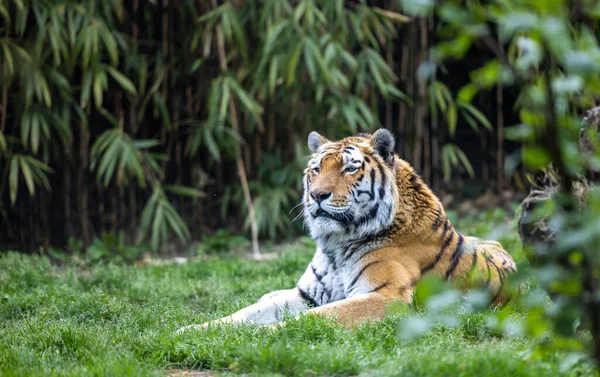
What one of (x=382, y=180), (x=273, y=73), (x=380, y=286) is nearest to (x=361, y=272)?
(x=380, y=286)

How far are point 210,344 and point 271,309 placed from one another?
3.43 feet

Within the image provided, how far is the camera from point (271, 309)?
468 centimetres

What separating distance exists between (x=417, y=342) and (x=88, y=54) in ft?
16.3

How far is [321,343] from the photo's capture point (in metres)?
3.65

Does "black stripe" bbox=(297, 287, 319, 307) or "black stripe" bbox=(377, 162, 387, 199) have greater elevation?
"black stripe" bbox=(377, 162, 387, 199)

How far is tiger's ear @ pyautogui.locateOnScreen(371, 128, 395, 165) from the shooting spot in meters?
4.88

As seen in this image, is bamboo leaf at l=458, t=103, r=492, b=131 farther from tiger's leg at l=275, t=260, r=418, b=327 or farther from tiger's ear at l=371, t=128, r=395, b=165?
tiger's leg at l=275, t=260, r=418, b=327

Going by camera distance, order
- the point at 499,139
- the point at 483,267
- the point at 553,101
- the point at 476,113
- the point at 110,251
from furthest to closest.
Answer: the point at 499,139, the point at 476,113, the point at 110,251, the point at 483,267, the point at 553,101

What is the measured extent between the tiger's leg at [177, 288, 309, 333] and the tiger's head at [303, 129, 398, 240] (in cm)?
A: 38

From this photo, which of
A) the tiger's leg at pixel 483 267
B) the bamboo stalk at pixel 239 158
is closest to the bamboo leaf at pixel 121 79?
the bamboo stalk at pixel 239 158

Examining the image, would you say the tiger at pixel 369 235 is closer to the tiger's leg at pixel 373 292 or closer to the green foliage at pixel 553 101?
the tiger's leg at pixel 373 292

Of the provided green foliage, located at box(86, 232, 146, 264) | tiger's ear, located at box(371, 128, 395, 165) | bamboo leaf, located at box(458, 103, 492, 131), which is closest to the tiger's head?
tiger's ear, located at box(371, 128, 395, 165)

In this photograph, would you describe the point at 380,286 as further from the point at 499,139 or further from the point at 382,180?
the point at 499,139

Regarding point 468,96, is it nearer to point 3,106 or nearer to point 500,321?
point 500,321
